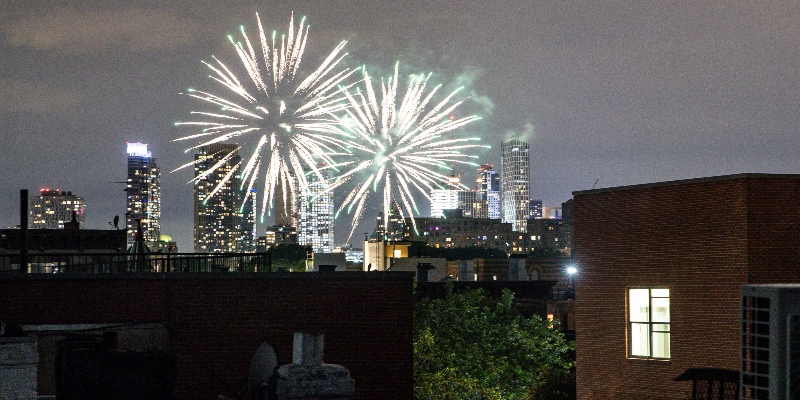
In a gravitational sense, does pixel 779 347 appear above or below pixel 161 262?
below

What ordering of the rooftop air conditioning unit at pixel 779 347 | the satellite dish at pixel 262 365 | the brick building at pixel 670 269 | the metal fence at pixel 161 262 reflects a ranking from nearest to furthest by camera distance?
the rooftop air conditioning unit at pixel 779 347 → the satellite dish at pixel 262 365 → the brick building at pixel 670 269 → the metal fence at pixel 161 262

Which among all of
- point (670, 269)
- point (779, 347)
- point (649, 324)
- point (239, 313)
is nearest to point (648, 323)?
point (649, 324)

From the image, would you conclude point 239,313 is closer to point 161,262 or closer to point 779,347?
point 161,262

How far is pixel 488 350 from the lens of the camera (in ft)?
149

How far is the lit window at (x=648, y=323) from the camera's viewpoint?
1145 inches

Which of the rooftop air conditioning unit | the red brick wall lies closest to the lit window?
the red brick wall

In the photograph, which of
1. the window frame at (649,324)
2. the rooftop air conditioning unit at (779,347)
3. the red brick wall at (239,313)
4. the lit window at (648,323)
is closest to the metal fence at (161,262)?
the red brick wall at (239,313)

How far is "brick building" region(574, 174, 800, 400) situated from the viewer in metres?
26.7

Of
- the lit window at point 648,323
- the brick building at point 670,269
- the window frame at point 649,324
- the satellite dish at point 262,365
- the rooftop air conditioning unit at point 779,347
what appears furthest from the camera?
the lit window at point 648,323

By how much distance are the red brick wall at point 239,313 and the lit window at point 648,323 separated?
770 centimetres

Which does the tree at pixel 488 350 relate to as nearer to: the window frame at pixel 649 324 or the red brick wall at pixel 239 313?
the window frame at pixel 649 324

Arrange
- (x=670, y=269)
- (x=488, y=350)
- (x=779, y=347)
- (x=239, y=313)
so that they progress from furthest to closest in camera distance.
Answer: (x=488, y=350), (x=670, y=269), (x=239, y=313), (x=779, y=347)

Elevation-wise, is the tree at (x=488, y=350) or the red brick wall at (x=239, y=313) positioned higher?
the red brick wall at (x=239, y=313)

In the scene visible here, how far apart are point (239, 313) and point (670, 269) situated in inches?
463
